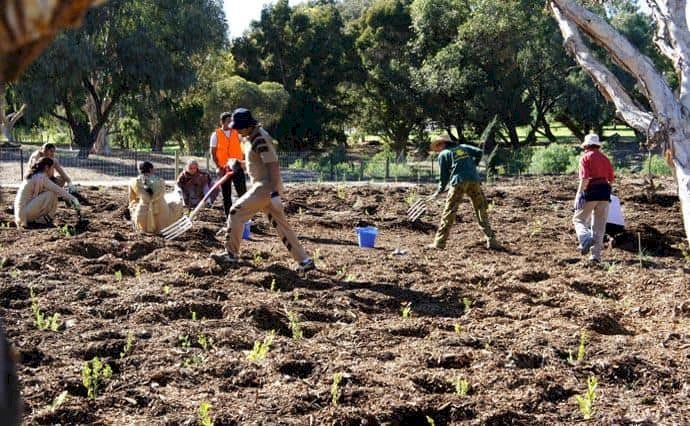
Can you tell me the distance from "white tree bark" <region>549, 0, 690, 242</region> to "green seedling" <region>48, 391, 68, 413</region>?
19.9 feet

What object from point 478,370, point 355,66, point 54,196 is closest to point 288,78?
point 355,66

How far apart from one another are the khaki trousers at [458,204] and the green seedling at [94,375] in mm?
6108

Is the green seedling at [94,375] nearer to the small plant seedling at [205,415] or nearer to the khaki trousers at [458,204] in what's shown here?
the small plant seedling at [205,415]

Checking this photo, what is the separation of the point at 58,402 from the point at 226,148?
23.6 ft

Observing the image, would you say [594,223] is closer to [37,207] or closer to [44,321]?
[44,321]

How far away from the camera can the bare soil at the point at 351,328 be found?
4824mm

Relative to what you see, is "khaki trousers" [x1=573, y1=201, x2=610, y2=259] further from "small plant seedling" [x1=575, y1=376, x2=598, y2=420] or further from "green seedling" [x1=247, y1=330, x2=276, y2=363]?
"green seedling" [x1=247, y1=330, x2=276, y2=363]

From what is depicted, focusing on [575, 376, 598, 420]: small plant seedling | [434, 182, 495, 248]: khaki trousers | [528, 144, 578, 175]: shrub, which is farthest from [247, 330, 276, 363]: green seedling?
[528, 144, 578, 175]: shrub

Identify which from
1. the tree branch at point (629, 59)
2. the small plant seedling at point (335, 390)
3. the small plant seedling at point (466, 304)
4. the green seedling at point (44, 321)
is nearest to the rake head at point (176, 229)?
the green seedling at point (44, 321)

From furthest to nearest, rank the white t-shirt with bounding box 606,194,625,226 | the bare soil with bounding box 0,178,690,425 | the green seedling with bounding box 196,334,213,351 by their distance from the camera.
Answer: the white t-shirt with bounding box 606,194,625,226
the green seedling with bounding box 196,334,213,351
the bare soil with bounding box 0,178,690,425

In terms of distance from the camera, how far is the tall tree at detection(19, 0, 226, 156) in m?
28.9

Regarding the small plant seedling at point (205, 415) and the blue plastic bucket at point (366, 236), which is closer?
the small plant seedling at point (205, 415)

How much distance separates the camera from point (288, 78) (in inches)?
1469

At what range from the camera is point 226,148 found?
37.9ft
